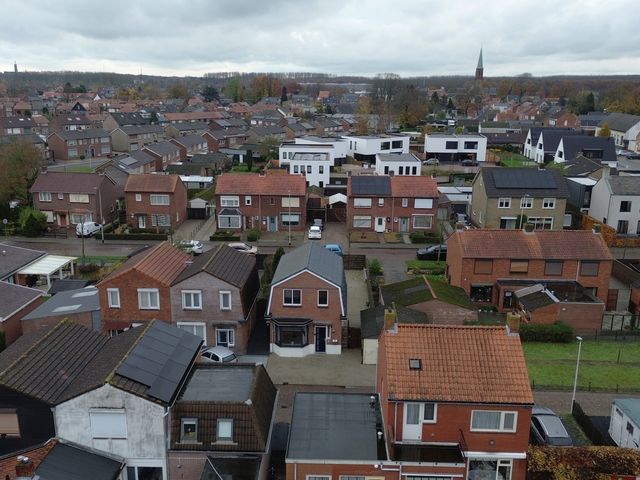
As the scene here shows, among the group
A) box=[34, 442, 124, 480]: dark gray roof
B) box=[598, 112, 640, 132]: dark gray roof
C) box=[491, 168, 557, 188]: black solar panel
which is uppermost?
box=[598, 112, 640, 132]: dark gray roof

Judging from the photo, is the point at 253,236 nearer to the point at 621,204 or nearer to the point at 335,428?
the point at 335,428

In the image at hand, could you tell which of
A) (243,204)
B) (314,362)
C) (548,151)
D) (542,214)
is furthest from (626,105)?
(314,362)

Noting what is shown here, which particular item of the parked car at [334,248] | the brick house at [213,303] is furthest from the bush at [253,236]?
the brick house at [213,303]

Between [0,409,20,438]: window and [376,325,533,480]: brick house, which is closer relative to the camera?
[376,325,533,480]: brick house

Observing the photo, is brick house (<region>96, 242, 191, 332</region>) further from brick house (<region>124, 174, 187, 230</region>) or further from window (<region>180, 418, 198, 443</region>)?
brick house (<region>124, 174, 187, 230</region>)

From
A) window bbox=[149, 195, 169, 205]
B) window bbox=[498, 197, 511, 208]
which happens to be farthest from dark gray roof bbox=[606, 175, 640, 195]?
window bbox=[149, 195, 169, 205]

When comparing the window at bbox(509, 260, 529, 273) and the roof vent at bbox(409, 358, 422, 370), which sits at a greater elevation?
the roof vent at bbox(409, 358, 422, 370)

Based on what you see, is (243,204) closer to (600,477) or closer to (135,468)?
(135,468)
